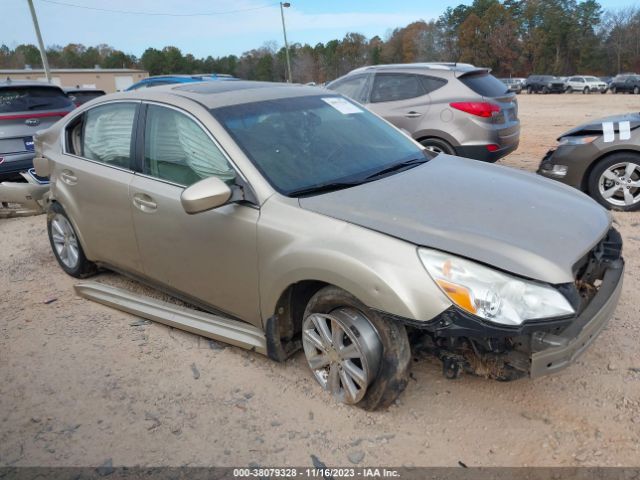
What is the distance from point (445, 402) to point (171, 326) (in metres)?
1.92

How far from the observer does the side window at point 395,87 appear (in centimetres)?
726

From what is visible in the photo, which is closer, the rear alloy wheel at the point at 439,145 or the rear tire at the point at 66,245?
the rear tire at the point at 66,245

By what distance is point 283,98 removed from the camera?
345cm

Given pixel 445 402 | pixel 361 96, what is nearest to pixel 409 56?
pixel 361 96

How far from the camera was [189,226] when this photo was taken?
10.2ft

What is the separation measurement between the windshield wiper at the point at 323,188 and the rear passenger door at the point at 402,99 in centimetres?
451

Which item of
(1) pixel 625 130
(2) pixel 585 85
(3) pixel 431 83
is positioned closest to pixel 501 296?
(1) pixel 625 130

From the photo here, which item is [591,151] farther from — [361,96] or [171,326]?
[171,326]

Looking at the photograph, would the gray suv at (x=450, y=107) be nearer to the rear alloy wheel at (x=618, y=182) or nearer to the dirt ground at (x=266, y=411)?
the rear alloy wheel at (x=618, y=182)

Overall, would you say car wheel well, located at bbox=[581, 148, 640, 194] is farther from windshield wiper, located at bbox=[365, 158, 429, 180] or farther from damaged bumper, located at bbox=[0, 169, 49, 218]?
damaged bumper, located at bbox=[0, 169, 49, 218]

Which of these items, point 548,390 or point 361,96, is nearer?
point 548,390

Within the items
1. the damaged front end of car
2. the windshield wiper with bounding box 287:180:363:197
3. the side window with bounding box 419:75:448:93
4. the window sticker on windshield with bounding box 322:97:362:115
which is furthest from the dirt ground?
the side window with bounding box 419:75:448:93

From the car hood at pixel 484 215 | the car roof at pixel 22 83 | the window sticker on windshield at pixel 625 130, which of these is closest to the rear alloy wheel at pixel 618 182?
the window sticker on windshield at pixel 625 130

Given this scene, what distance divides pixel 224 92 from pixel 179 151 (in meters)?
0.51
